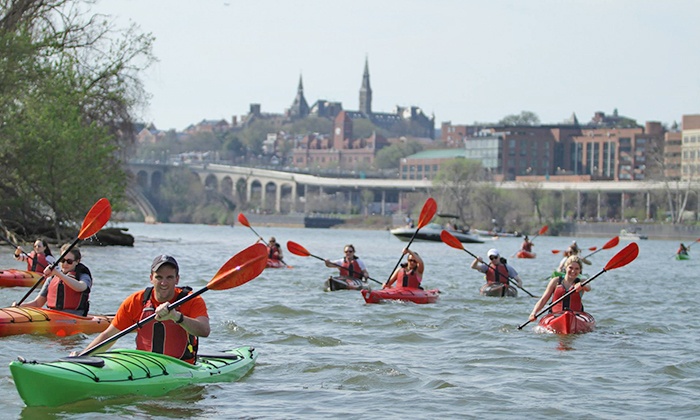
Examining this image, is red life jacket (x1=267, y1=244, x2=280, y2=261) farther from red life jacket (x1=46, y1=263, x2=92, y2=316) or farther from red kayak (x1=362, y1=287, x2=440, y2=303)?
red life jacket (x1=46, y1=263, x2=92, y2=316)

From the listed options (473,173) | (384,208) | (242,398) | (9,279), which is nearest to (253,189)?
(384,208)

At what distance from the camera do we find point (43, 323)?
14523mm

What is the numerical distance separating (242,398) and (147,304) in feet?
5.36

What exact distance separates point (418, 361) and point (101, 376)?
5.09 metres

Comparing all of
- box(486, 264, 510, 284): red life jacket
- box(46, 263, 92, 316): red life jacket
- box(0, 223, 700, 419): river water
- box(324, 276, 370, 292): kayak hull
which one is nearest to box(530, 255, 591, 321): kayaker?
box(0, 223, 700, 419): river water

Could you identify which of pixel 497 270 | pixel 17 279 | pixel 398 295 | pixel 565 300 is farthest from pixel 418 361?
pixel 17 279

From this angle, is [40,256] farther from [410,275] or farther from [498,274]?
[498,274]

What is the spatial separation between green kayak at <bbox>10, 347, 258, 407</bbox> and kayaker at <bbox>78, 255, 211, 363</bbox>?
0.46ft

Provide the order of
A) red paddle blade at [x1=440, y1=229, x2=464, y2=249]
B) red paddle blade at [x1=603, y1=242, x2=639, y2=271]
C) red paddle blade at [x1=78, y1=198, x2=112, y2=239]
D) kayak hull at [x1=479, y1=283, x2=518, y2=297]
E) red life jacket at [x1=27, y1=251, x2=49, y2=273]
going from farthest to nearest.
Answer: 1. kayak hull at [x1=479, y1=283, x2=518, y2=297]
2. red paddle blade at [x1=440, y1=229, x2=464, y2=249]
3. red life jacket at [x1=27, y1=251, x2=49, y2=273]
4. red paddle blade at [x1=603, y1=242, x2=639, y2=271]
5. red paddle blade at [x1=78, y1=198, x2=112, y2=239]

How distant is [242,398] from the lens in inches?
446

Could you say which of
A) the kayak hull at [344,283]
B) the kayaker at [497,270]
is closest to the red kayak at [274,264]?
the kayak hull at [344,283]

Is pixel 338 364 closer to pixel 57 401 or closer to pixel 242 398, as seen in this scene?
pixel 242 398

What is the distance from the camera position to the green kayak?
9797 mm

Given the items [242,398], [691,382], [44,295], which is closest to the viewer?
[242,398]
